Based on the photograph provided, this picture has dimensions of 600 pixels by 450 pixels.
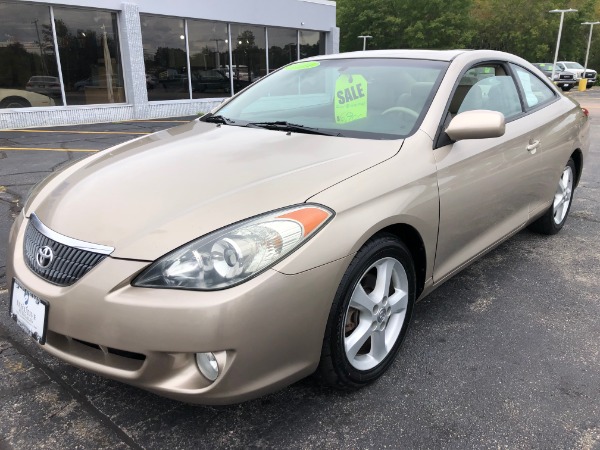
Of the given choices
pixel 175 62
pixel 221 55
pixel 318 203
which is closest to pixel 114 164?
pixel 318 203

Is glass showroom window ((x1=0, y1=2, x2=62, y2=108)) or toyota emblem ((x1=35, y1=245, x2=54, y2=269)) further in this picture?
glass showroom window ((x1=0, y1=2, x2=62, y2=108))

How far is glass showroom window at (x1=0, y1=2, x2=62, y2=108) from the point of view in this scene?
1088cm

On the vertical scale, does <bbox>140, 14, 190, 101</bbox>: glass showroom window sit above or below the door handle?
above

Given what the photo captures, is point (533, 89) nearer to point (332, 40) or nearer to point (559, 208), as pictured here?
point (559, 208)

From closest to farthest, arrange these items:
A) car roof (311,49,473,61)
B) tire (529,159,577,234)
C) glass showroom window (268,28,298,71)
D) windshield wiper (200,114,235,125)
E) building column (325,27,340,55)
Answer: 1. car roof (311,49,473,61)
2. windshield wiper (200,114,235,125)
3. tire (529,159,577,234)
4. glass showroom window (268,28,298,71)
5. building column (325,27,340,55)

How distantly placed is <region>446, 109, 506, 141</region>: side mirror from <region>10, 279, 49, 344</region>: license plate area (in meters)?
2.01

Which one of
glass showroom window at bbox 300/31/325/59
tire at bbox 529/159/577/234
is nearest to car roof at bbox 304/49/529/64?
tire at bbox 529/159/577/234

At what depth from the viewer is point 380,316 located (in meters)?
2.30

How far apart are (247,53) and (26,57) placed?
21.5 feet

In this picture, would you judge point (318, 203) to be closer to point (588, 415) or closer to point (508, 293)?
point (588, 415)

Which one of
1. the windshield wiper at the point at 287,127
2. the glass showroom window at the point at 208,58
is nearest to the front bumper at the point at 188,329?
the windshield wiper at the point at 287,127

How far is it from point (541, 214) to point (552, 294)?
33.6 inches

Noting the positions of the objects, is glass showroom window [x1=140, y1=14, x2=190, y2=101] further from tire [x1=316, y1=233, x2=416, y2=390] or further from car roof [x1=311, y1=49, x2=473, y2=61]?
tire [x1=316, y1=233, x2=416, y2=390]

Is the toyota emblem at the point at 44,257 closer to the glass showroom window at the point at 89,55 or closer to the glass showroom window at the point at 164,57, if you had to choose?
the glass showroom window at the point at 89,55
